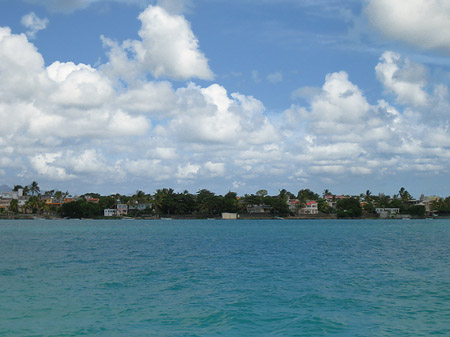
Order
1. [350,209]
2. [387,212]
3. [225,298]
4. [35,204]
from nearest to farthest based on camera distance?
[225,298], [350,209], [387,212], [35,204]

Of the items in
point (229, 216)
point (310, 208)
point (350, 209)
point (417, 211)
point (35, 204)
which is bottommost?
point (229, 216)

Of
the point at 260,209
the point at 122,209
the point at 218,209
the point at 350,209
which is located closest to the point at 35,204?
the point at 122,209

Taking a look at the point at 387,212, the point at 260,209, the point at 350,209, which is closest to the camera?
the point at 350,209

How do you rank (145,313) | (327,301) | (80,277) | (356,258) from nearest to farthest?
(145,313) → (327,301) → (80,277) → (356,258)

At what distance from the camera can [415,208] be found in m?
187

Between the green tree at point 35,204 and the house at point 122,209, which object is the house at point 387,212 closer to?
the house at point 122,209

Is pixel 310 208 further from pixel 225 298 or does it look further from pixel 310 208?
pixel 225 298

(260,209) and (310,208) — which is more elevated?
(310,208)

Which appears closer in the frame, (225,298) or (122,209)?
(225,298)

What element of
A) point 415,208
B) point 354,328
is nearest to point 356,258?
point 354,328

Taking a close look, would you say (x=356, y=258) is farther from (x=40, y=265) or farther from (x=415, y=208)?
(x=415, y=208)

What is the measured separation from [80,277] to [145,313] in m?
10.1

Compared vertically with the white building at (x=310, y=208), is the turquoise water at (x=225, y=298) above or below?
below

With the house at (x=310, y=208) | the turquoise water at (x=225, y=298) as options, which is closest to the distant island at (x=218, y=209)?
the house at (x=310, y=208)
